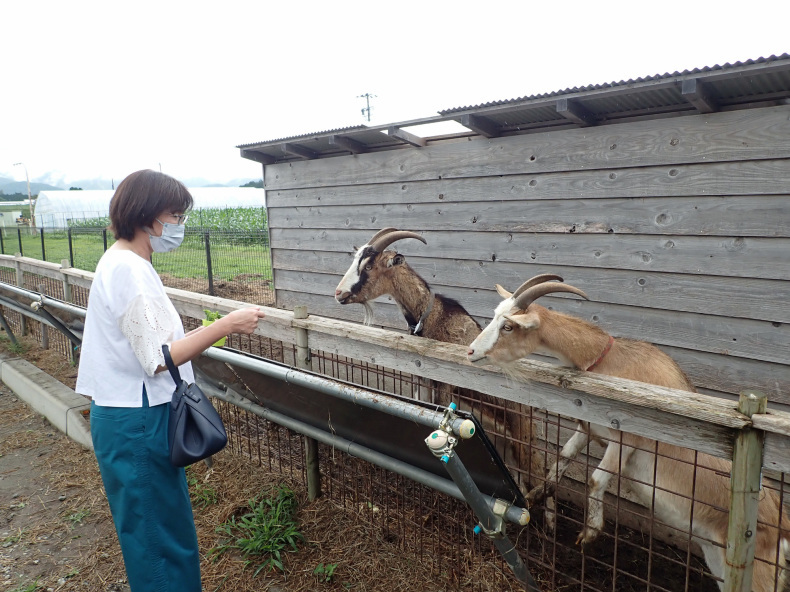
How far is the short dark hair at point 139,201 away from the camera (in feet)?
7.00

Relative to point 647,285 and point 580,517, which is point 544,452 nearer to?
point 580,517

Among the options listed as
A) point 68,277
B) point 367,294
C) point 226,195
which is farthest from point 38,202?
point 367,294

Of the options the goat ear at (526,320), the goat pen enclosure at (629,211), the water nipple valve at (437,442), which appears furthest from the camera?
the goat pen enclosure at (629,211)

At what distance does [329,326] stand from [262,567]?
1428mm

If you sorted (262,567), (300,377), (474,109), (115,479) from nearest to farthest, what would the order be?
(115,479), (300,377), (262,567), (474,109)

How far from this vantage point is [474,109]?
4352 mm

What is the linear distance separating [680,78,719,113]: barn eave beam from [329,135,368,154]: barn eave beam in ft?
11.0

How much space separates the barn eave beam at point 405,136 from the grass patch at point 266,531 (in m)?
3.23

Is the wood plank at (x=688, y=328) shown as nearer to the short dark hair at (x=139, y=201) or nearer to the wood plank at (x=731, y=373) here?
the wood plank at (x=731, y=373)

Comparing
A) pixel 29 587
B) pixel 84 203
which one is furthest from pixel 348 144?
pixel 84 203

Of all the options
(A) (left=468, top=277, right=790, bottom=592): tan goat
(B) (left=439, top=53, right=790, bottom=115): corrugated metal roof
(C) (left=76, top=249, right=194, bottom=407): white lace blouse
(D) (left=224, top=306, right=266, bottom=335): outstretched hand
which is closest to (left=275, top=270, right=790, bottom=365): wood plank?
(A) (left=468, top=277, right=790, bottom=592): tan goat

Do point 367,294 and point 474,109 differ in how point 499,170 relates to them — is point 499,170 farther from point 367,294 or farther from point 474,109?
point 367,294

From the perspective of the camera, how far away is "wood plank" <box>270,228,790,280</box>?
11.2 feet

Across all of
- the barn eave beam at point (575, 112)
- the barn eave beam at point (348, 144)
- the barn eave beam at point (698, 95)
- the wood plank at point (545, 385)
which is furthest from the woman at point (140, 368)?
the barn eave beam at point (348, 144)
